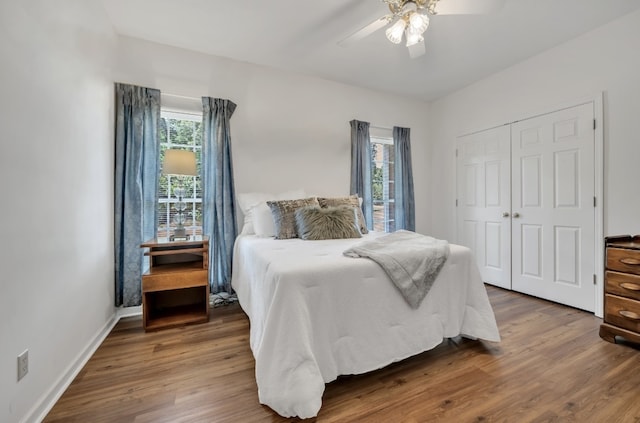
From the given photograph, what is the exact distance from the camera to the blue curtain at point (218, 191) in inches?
110

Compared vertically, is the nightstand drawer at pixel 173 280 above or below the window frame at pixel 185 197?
below

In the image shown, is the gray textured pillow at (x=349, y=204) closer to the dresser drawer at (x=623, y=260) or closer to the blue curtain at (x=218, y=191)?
the blue curtain at (x=218, y=191)

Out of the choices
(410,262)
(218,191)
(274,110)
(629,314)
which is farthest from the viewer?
(274,110)

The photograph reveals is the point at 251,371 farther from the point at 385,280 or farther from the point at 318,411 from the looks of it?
the point at 385,280

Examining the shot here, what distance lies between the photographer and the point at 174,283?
7.47 feet

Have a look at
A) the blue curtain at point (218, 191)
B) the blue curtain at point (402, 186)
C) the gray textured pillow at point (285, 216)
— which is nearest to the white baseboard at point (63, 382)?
the blue curtain at point (218, 191)

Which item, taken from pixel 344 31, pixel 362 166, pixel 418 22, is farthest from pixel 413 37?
pixel 362 166

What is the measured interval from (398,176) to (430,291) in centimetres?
241

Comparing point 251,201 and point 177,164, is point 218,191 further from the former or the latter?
point 177,164

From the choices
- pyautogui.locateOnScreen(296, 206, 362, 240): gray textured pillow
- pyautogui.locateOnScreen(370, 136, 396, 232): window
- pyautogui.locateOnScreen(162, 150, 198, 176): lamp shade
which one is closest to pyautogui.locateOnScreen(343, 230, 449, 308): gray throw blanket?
pyautogui.locateOnScreen(296, 206, 362, 240): gray textured pillow

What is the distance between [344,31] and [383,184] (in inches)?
81.5

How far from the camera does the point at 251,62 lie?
10.0 ft

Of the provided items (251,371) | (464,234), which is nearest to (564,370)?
(251,371)

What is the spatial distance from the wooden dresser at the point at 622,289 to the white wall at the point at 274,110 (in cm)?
250
